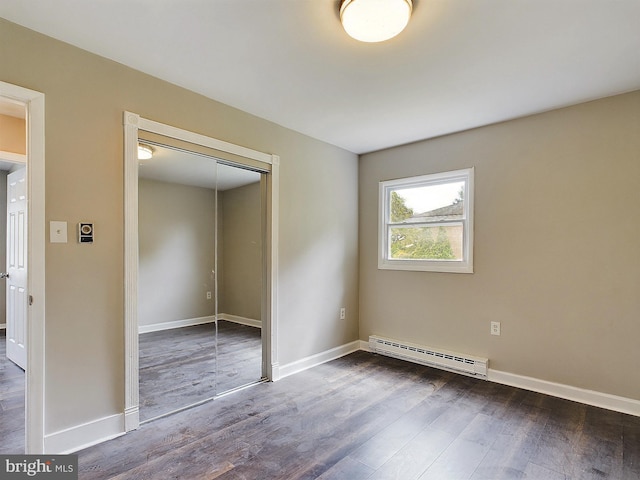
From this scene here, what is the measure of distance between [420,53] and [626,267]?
90.4 inches

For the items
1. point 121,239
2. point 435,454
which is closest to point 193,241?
point 121,239

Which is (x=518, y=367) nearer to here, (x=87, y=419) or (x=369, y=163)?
(x=369, y=163)

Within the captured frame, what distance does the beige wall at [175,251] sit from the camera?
8.94 feet

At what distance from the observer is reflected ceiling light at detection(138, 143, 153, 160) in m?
2.46

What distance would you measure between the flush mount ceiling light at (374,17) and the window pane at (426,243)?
7.52 feet

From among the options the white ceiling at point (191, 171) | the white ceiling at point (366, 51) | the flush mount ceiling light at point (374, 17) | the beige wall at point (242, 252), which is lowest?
the beige wall at point (242, 252)

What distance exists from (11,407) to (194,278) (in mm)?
1626

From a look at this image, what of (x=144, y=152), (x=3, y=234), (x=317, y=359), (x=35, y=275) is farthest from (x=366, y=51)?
(x=3, y=234)

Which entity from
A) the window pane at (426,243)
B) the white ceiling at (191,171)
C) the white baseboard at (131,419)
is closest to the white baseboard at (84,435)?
the white baseboard at (131,419)

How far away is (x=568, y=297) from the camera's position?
9.37ft

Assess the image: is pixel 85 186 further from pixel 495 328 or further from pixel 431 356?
pixel 495 328

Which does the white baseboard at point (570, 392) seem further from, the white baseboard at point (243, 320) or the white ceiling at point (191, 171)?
the white ceiling at point (191, 171)

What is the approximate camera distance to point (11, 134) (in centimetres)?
303

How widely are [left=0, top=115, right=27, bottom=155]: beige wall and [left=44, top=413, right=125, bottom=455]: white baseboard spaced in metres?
2.53
